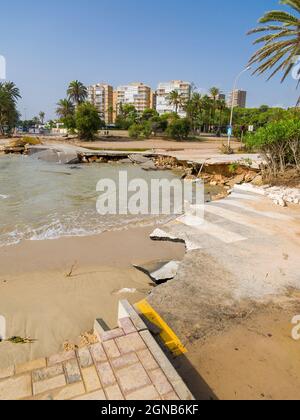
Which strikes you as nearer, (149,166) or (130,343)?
(130,343)

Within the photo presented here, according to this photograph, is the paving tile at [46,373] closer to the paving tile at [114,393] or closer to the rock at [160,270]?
the paving tile at [114,393]

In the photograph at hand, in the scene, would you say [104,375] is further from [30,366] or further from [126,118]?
[126,118]

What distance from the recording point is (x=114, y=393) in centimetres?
270

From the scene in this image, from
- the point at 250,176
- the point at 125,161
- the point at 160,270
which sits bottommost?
the point at 160,270

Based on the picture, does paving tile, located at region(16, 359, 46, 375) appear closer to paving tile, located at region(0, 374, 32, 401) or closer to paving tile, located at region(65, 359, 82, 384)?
paving tile, located at region(0, 374, 32, 401)

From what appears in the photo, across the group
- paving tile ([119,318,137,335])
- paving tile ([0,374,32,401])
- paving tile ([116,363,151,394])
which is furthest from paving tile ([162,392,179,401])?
paving tile ([0,374,32,401])

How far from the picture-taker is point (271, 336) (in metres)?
3.75

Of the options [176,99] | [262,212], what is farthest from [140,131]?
[262,212]

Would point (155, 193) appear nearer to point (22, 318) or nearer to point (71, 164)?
point (22, 318)

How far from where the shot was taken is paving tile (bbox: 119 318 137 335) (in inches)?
135

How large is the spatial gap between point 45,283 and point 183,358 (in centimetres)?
371

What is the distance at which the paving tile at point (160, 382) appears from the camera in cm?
269

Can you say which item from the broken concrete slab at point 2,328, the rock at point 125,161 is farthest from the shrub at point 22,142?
the broken concrete slab at point 2,328

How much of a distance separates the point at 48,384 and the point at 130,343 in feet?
2.92
